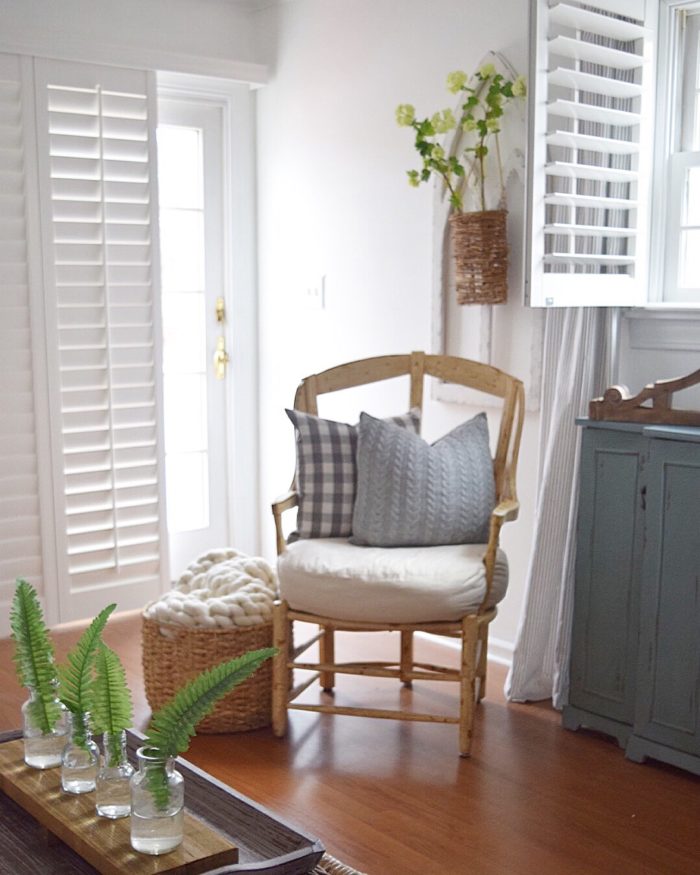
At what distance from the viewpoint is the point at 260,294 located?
446 cm

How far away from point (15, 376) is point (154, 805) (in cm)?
252

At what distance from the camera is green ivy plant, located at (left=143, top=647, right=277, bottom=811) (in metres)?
1.52

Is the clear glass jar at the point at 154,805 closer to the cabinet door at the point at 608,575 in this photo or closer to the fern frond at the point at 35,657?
the fern frond at the point at 35,657

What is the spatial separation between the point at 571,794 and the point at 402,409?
5.34ft

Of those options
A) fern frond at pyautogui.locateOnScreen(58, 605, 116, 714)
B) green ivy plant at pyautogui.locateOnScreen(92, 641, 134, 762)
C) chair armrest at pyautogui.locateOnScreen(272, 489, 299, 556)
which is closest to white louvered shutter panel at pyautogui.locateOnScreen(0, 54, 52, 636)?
chair armrest at pyautogui.locateOnScreen(272, 489, 299, 556)

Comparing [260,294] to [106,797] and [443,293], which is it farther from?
[106,797]

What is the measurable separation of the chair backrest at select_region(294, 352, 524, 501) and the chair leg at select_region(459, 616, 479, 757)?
46 centimetres

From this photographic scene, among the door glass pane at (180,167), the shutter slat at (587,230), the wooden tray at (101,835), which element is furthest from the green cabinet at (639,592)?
the door glass pane at (180,167)

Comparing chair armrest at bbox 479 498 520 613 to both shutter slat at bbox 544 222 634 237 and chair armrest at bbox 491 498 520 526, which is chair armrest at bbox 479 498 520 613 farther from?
shutter slat at bbox 544 222 634 237

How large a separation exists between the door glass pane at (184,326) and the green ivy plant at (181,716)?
2.76m

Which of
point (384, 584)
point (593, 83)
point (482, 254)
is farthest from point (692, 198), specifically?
point (384, 584)

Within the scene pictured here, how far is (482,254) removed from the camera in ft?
10.8

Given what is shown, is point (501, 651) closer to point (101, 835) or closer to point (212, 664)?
point (212, 664)

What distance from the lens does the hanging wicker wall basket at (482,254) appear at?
327 cm
